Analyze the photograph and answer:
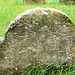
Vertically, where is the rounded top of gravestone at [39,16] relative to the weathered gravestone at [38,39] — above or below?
above

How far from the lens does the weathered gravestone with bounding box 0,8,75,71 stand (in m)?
2.65

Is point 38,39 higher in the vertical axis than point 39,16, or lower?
lower

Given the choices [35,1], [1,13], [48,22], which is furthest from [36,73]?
[35,1]

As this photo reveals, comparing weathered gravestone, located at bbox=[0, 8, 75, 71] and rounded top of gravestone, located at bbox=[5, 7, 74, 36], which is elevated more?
rounded top of gravestone, located at bbox=[5, 7, 74, 36]

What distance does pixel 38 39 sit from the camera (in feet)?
9.03

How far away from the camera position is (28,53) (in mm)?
2805

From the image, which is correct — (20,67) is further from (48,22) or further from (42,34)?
(48,22)

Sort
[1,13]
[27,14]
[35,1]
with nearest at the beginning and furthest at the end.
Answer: [27,14], [1,13], [35,1]

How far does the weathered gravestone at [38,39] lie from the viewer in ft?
8.70

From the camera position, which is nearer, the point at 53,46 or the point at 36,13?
the point at 36,13

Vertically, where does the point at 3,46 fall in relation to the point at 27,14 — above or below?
below

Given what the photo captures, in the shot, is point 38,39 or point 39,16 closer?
point 39,16

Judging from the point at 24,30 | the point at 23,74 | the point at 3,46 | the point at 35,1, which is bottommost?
the point at 23,74

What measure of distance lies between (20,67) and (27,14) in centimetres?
97
